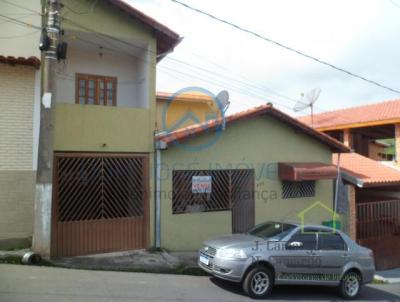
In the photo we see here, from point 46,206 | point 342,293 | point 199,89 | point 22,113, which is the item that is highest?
point 199,89

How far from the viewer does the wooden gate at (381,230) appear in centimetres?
1420

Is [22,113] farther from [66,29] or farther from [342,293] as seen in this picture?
[342,293]

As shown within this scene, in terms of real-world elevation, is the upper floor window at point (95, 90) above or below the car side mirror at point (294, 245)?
above

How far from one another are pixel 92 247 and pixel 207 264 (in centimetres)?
318

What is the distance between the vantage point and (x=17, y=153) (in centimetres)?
873

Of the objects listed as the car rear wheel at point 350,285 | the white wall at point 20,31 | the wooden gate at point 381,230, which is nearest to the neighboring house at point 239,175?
the wooden gate at point 381,230

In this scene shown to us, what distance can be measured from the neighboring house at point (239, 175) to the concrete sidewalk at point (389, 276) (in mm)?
2395

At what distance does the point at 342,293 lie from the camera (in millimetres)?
8266

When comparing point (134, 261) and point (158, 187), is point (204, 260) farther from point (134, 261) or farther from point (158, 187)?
point (158, 187)

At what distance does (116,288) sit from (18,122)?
451cm

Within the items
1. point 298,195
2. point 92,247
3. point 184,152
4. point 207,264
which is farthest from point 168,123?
point 207,264

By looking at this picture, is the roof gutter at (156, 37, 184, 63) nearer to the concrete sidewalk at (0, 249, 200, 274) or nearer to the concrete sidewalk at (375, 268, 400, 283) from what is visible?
the concrete sidewalk at (0, 249, 200, 274)

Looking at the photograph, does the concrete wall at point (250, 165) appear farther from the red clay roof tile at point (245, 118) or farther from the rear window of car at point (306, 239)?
the rear window of car at point (306, 239)

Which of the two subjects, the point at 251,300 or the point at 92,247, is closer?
the point at 251,300
